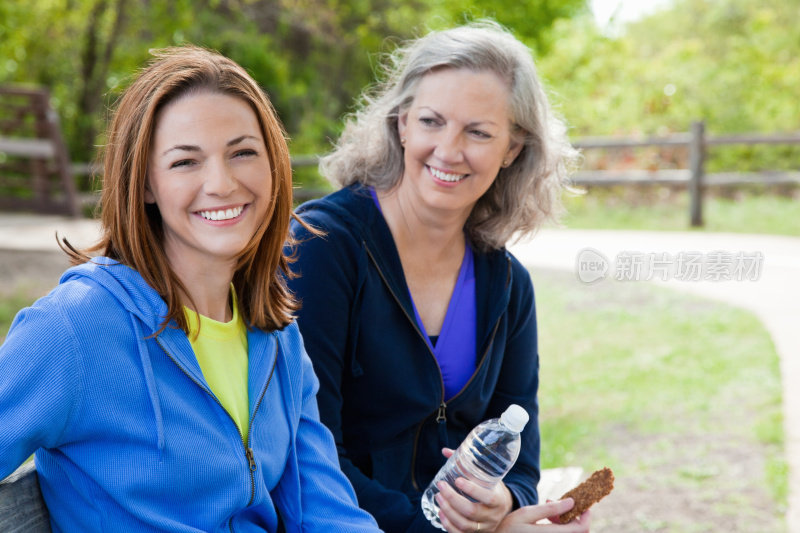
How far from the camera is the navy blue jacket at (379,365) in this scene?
2.15 meters

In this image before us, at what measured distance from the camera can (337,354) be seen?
7.11 feet

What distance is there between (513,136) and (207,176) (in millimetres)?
1140

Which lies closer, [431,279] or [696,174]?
[431,279]

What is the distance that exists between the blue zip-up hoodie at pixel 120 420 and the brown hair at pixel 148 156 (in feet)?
0.15

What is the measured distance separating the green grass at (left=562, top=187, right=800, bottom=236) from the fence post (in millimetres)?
147

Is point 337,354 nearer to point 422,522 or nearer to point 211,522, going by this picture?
point 422,522

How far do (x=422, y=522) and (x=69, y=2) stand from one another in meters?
9.51

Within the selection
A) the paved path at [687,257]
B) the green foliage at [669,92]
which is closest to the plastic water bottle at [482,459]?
the paved path at [687,257]

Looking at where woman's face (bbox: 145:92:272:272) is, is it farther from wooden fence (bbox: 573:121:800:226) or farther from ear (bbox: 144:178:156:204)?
wooden fence (bbox: 573:121:800:226)

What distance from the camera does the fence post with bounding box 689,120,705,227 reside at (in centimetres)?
1102

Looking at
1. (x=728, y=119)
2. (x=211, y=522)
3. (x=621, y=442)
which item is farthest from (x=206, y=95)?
(x=728, y=119)

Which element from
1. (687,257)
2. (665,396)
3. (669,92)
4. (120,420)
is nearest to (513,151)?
(120,420)

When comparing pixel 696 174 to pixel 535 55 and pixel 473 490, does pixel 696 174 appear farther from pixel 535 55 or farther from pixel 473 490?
pixel 473 490

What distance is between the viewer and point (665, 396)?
5.31 m
